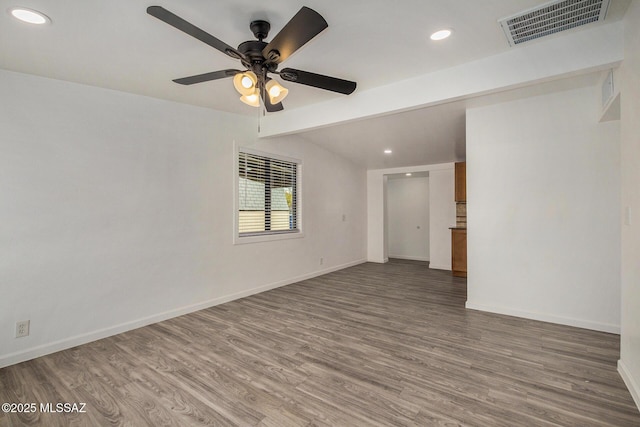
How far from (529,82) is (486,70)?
0.36m

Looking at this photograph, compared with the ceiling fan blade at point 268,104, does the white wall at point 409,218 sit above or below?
below

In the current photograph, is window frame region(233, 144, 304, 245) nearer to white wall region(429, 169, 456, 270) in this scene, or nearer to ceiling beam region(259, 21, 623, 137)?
ceiling beam region(259, 21, 623, 137)

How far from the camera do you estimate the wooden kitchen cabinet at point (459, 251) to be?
561cm

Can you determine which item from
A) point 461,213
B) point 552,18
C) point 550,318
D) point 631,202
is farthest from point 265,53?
point 461,213

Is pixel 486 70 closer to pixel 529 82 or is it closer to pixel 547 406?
pixel 529 82

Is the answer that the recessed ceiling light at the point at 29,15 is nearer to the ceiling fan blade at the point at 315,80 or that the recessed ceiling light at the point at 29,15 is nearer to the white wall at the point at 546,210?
the ceiling fan blade at the point at 315,80

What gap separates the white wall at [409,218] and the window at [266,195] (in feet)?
13.3

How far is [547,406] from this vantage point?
6.26 feet

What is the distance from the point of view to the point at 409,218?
8.29m

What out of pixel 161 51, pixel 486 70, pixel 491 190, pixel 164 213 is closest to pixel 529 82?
pixel 486 70

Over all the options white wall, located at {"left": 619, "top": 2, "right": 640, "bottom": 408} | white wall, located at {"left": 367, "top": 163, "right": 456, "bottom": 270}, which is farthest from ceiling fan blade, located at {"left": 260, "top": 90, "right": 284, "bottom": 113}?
white wall, located at {"left": 367, "top": 163, "right": 456, "bottom": 270}

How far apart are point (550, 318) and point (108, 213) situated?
4863 millimetres

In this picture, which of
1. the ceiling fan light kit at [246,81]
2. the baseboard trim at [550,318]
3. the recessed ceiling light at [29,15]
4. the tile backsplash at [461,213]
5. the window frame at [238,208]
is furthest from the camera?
the tile backsplash at [461,213]

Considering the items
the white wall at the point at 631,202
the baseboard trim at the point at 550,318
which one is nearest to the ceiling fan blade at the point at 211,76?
the white wall at the point at 631,202
